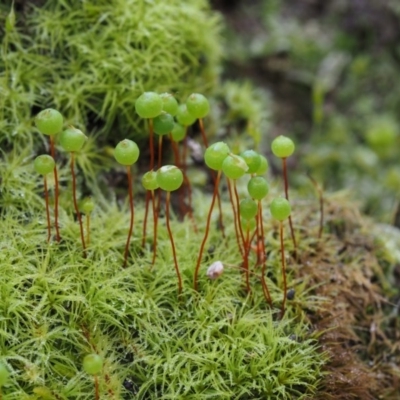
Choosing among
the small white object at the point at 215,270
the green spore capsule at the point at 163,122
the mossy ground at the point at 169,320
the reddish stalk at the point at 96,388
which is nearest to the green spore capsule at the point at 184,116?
the green spore capsule at the point at 163,122

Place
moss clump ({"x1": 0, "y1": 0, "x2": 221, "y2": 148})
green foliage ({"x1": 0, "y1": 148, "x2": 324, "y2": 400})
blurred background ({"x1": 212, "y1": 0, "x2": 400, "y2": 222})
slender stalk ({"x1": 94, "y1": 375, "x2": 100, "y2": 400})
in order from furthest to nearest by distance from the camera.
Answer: blurred background ({"x1": 212, "y1": 0, "x2": 400, "y2": 222})
moss clump ({"x1": 0, "y1": 0, "x2": 221, "y2": 148})
green foliage ({"x1": 0, "y1": 148, "x2": 324, "y2": 400})
slender stalk ({"x1": 94, "y1": 375, "x2": 100, "y2": 400})

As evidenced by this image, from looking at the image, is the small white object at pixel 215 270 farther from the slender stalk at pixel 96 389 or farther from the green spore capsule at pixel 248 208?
the slender stalk at pixel 96 389

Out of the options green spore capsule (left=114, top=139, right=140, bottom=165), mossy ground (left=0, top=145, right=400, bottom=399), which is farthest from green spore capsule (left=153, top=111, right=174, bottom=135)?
mossy ground (left=0, top=145, right=400, bottom=399)

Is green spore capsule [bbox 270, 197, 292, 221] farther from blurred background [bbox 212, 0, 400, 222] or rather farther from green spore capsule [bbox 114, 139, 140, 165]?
blurred background [bbox 212, 0, 400, 222]

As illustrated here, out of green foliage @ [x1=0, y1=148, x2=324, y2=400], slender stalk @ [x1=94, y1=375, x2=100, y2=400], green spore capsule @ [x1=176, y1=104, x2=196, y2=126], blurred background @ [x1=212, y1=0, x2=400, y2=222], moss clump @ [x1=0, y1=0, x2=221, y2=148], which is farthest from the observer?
blurred background @ [x1=212, y1=0, x2=400, y2=222]

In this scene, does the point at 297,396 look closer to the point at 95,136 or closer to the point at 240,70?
the point at 95,136

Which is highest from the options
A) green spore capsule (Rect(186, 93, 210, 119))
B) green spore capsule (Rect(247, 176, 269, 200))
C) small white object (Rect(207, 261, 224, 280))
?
green spore capsule (Rect(186, 93, 210, 119))
